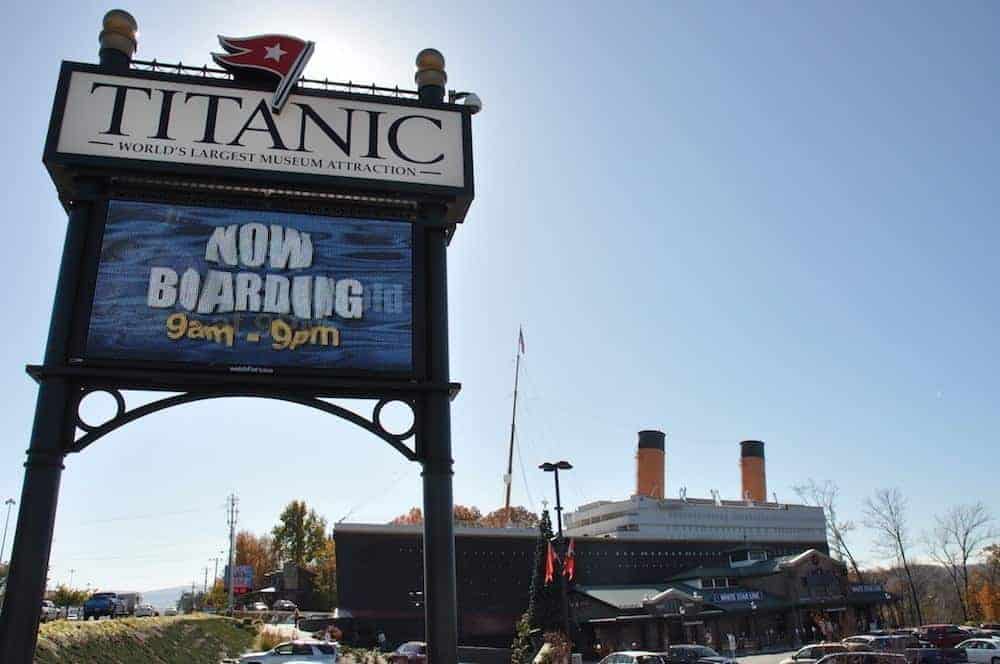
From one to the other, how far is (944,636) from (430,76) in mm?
43458

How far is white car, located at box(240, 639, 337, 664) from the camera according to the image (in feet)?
67.2

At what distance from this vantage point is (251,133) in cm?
1206

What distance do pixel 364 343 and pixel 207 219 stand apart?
2.90 metres

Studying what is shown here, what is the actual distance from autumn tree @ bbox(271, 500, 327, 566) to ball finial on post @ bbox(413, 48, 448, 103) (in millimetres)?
94086

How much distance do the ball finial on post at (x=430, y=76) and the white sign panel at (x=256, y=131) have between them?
336mm

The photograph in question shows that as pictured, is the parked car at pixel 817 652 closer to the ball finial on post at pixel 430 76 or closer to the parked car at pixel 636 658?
the parked car at pixel 636 658

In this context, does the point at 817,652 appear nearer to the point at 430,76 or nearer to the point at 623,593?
A: the point at 623,593

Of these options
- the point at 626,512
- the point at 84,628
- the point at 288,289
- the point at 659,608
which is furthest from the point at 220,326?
the point at 626,512

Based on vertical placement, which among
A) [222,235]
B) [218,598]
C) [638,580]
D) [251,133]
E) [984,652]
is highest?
[251,133]

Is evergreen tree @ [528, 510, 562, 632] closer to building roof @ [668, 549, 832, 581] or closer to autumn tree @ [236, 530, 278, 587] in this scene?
building roof @ [668, 549, 832, 581]

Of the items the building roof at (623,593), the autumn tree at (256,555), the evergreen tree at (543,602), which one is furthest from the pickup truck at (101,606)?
the autumn tree at (256,555)

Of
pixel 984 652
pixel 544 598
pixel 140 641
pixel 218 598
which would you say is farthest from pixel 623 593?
pixel 218 598

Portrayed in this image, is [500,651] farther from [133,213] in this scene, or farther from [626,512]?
[133,213]

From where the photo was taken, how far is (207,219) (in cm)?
1147
